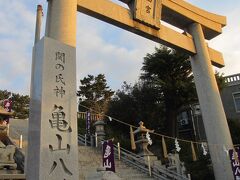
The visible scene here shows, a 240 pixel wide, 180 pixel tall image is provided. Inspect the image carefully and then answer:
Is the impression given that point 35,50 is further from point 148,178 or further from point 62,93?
point 148,178

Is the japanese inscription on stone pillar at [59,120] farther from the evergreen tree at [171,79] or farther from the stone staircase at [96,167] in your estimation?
the evergreen tree at [171,79]

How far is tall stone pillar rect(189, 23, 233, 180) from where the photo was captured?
8.95 m

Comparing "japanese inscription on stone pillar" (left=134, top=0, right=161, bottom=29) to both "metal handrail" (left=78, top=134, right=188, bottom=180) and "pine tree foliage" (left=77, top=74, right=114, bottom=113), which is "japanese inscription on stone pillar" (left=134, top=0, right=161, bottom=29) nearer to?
"metal handrail" (left=78, top=134, right=188, bottom=180)

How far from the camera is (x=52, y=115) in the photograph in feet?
13.8

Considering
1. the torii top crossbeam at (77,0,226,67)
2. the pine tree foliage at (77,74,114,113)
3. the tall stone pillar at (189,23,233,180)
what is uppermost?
the pine tree foliage at (77,74,114,113)

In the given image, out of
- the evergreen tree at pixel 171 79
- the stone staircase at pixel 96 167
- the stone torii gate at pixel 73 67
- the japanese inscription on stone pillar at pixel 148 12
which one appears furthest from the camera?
the evergreen tree at pixel 171 79

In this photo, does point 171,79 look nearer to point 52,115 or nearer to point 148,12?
point 148,12

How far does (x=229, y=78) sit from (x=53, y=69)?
20.1 metres

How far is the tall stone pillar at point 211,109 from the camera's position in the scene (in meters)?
8.95

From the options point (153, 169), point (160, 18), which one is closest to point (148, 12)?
point (160, 18)

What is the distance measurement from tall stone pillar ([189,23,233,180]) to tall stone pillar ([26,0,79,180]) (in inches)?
228

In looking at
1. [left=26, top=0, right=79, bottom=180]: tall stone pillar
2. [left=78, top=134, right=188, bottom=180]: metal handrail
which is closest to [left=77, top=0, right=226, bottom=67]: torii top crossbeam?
[left=26, top=0, right=79, bottom=180]: tall stone pillar

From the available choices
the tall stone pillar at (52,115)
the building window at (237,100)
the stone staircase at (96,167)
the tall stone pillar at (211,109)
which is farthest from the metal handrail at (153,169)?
the building window at (237,100)

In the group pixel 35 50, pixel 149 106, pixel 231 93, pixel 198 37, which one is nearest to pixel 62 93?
pixel 35 50
